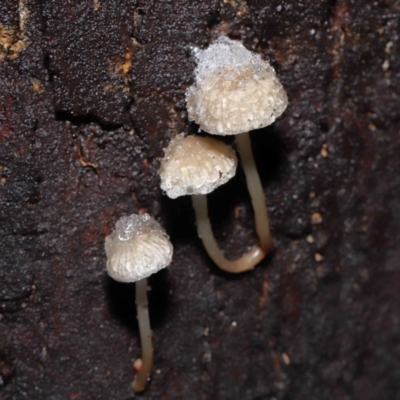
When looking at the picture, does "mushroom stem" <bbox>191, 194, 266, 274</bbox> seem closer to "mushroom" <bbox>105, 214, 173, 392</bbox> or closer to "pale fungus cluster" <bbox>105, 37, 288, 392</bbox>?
"pale fungus cluster" <bbox>105, 37, 288, 392</bbox>

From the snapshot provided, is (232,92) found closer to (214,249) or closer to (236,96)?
(236,96)

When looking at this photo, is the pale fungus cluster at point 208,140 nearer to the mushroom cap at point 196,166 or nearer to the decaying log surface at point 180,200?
the mushroom cap at point 196,166

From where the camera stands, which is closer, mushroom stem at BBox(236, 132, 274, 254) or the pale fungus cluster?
the pale fungus cluster

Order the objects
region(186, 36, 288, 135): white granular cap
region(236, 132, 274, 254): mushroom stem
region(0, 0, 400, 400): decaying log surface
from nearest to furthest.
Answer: region(186, 36, 288, 135): white granular cap
region(0, 0, 400, 400): decaying log surface
region(236, 132, 274, 254): mushroom stem

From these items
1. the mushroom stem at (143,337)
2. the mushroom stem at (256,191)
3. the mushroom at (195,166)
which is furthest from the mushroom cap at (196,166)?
the mushroom stem at (143,337)

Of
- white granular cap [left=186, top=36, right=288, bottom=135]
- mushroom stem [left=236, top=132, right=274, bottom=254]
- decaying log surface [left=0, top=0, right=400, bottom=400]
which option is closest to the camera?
white granular cap [left=186, top=36, right=288, bottom=135]

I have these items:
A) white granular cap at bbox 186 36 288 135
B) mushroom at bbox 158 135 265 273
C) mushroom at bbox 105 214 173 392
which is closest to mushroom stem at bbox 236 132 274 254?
mushroom at bbox 158 135 265 273

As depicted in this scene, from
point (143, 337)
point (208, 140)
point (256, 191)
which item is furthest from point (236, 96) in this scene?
point (143, 337)
